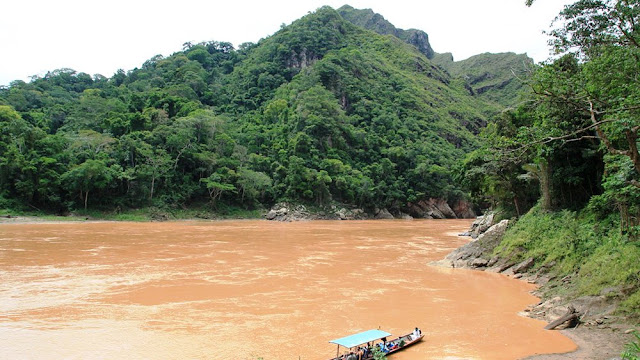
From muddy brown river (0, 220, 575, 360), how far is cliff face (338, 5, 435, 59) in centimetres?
15587

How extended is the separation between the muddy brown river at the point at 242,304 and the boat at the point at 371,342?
23cm

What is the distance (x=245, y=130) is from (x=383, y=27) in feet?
375

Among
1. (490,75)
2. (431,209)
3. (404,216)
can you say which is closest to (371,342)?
(404,216)

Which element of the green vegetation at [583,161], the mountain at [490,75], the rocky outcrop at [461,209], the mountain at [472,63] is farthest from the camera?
the mountain at [472,63]

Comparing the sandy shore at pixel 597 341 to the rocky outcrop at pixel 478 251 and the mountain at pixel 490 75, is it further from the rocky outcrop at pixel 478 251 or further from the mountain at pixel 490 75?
the mountain at pixel 490 75

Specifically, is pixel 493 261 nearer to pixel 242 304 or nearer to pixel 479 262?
pixel 479 262

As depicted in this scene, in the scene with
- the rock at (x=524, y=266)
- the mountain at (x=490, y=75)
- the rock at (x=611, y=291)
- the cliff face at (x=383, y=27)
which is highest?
the cliff face at (x=383, y=27)

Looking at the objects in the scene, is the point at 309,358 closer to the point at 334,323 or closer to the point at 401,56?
the point at 334,323

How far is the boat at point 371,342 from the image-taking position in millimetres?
8180

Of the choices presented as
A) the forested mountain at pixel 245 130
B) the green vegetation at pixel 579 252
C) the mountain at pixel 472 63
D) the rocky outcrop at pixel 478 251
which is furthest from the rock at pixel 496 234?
the mountain at pixel 472 63

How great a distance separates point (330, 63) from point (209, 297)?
7671cm

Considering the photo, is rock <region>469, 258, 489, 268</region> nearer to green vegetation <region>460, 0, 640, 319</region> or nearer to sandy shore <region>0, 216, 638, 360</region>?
green vegetation <region>460, 0, 640, 319</region>

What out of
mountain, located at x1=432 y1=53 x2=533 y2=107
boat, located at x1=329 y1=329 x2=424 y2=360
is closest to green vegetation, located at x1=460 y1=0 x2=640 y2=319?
boat, located at x1=329 y1=329 x2=424 y2=360

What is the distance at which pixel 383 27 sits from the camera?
538 ft
